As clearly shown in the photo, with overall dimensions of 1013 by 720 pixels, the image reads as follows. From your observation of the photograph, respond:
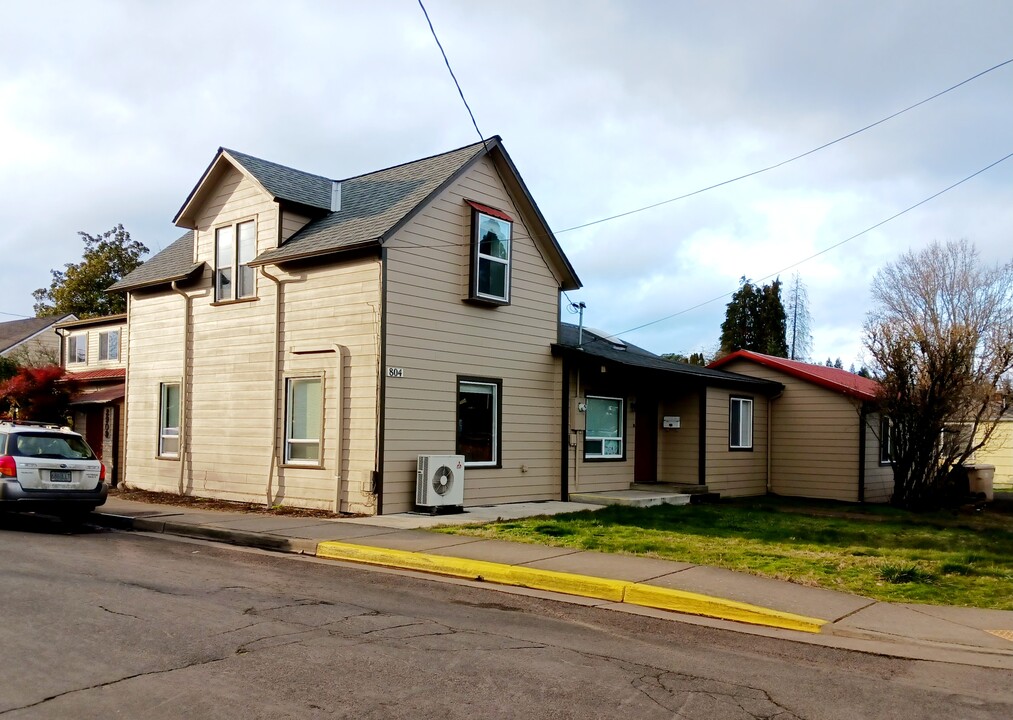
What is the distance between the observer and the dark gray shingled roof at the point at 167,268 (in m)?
18.9

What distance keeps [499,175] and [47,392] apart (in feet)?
43.6

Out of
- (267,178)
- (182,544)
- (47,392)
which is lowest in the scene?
(182,544)

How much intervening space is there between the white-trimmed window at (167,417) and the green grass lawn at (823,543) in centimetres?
885

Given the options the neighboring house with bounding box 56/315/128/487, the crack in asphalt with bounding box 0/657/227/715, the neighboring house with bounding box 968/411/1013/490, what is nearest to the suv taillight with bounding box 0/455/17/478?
the neighboring house with bounding box 56/315/128/487

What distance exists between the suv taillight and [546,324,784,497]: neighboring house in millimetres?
10091

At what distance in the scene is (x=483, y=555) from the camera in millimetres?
10867

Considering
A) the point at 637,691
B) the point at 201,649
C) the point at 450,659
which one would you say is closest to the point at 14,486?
the point at 201,649

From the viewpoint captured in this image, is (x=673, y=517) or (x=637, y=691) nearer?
(x=637, y=691)

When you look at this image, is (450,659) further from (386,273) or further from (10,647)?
(386,273)

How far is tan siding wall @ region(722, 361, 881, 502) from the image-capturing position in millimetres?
21656

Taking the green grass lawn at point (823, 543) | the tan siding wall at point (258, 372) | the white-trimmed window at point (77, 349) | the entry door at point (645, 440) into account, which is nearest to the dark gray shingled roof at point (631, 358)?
the entry door at point (645, 440)

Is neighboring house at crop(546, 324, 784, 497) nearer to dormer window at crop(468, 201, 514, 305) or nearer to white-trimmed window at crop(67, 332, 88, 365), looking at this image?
dormer window at crop(468, 201, 514, 305)

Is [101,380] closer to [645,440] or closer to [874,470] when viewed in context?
[645,440]

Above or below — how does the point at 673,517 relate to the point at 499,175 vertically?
below
